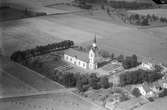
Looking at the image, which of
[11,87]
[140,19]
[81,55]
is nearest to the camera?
[11,87]

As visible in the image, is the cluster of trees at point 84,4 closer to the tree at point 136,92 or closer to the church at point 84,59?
the church at point 84,59

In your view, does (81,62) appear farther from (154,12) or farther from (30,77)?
(154,12)

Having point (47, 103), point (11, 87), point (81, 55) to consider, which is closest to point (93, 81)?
point (47, 103)

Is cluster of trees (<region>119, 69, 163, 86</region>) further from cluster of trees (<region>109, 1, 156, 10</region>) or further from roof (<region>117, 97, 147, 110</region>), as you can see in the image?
cluster of trees (<region>109, 1, 156, 10</region>)

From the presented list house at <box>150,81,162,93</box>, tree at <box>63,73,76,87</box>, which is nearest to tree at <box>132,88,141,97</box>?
house at <box>150,81,162,93</box>

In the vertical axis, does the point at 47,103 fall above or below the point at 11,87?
below

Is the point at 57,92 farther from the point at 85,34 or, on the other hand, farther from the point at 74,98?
the point at 85,34

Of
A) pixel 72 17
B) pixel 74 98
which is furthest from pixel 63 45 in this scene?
pixel 72 17
